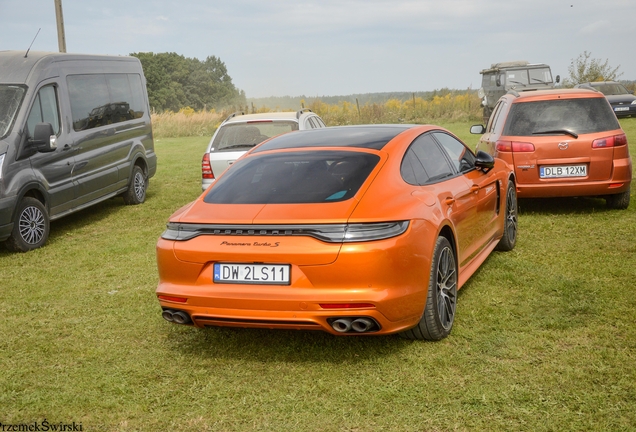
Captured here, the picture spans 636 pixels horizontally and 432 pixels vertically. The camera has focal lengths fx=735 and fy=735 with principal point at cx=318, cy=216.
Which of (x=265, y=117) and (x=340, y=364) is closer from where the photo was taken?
(x=340, y=364)

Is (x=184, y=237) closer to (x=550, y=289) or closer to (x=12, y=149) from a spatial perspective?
(x=550, y=289)

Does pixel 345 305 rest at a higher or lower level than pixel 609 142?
lower

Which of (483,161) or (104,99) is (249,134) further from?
(483,161)

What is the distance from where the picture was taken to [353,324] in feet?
14.7

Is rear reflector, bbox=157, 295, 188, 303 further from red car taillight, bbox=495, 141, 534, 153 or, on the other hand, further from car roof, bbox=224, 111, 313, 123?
car roof, bbox=224, 111, 313, 123

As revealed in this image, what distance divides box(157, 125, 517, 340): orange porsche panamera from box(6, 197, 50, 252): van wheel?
4787 mm

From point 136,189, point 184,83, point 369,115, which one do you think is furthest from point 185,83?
point 136,189

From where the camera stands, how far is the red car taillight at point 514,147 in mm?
9430

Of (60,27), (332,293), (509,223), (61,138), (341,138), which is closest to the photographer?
(332,293)

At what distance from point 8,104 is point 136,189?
393 centimetres

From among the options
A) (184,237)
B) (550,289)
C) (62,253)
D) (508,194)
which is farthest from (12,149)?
(550,289)

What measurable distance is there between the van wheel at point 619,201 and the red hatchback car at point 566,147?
12cm

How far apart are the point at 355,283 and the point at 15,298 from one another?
4.05 metres

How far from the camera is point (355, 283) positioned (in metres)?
4.39
